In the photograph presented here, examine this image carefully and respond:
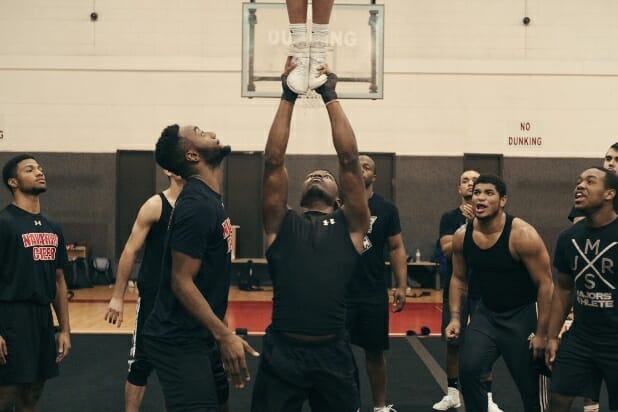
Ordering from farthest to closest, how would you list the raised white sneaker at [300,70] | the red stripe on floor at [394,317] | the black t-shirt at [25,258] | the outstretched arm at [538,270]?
the red stripe on floor at [394,317] → the outstretched arm at [538,270] → the black t-shirt at [25,258] → the raised white sneaker at [300,70]

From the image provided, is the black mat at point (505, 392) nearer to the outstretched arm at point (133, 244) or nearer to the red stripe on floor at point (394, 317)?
the red stripe on floor at point (394, 317)

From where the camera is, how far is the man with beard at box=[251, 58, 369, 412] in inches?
136

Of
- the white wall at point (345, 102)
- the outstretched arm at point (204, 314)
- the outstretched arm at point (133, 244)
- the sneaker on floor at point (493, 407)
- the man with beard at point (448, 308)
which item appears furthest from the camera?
the white wall at point (345, 102)

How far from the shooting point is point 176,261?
3.26 metres

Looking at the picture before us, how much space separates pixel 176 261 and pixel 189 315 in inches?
12.0

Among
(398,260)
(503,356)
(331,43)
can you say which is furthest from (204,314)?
(331,43)

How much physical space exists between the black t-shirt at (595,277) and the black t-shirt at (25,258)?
3417 millimetres

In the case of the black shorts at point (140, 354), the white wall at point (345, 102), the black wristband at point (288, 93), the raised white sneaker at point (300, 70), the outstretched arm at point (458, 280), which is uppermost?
the white wall at point (345, 102)

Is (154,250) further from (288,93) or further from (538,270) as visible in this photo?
(538,270)

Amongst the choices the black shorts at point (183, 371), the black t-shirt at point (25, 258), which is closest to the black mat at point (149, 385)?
the black t-shirt at point (25, 258)

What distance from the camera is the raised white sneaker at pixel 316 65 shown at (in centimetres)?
342

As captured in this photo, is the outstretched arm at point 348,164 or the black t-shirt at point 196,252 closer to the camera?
the black t-shirt at point 196,252

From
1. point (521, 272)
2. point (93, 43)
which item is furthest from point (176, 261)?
point (93, 43)

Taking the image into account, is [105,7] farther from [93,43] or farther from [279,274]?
[279,274]
